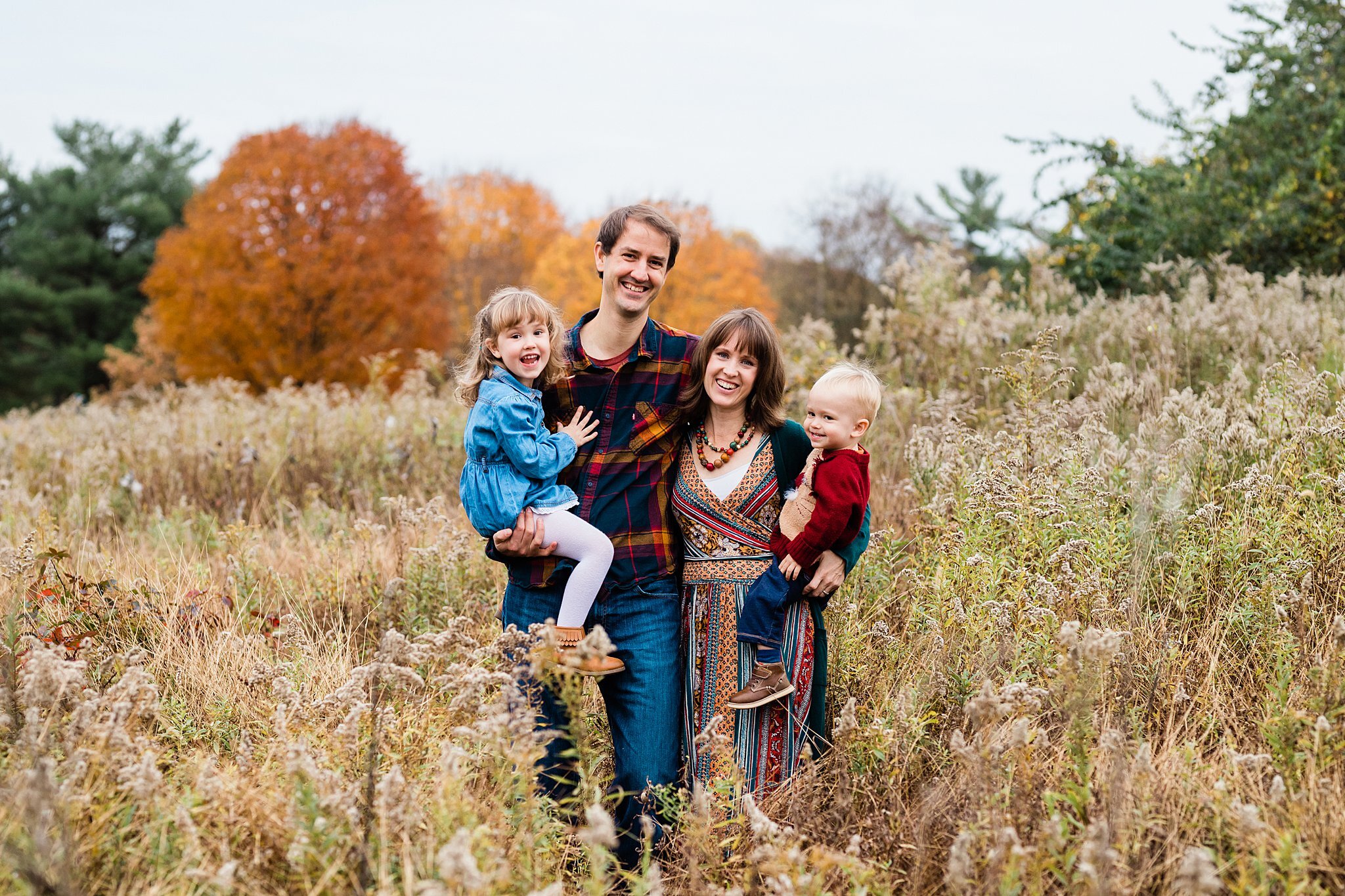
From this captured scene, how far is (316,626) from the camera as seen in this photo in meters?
4.27

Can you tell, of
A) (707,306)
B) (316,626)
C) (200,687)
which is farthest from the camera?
(707,306)

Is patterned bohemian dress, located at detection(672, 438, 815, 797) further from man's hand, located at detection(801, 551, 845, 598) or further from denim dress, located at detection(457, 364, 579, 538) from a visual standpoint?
denim dress, located at detection(457, 364, 579, 538)

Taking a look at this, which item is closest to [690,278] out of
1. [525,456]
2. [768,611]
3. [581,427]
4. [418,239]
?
[418,239]

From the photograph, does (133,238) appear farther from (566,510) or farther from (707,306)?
(566,510)

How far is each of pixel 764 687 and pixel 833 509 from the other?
0.64 meters

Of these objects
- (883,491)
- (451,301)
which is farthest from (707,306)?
(883,491)

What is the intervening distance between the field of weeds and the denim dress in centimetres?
47

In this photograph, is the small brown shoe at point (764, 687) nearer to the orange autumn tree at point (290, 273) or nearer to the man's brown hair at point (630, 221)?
the man's brown hair at point (630, 221)

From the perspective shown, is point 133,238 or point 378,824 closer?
point 378,824

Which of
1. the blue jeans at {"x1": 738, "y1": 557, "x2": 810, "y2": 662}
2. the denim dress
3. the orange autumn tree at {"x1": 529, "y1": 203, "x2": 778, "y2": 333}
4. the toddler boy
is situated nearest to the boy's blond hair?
the toddler boy

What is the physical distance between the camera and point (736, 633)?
3203 millimetres

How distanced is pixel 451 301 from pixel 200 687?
97.5ft

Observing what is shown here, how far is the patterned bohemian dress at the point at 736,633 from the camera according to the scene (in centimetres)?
318

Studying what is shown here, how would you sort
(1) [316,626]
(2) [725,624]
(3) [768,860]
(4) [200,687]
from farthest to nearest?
(1) [316,626] < (4) [200,687] < (2) [725,624] < (3) [768,860]
